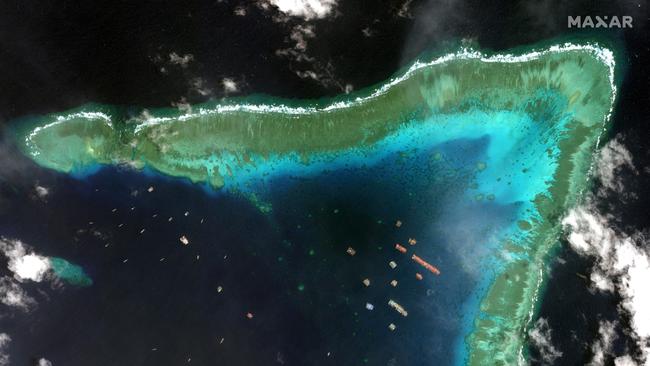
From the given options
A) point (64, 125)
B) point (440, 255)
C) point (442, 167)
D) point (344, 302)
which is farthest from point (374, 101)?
point (64, 125)

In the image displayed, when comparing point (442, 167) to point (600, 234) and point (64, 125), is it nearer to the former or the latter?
point (600, 234)

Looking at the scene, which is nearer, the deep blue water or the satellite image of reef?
the satellite image of reef

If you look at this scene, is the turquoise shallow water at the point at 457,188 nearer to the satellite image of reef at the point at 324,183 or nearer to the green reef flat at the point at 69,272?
the satellite image of reef at the point at 324,183

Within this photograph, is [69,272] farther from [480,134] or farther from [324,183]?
[480,134]
